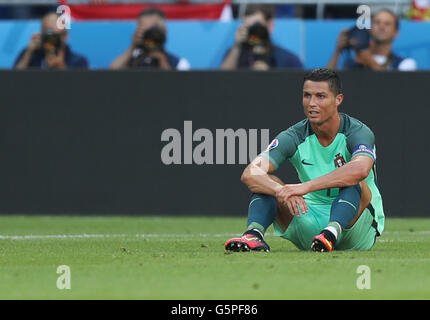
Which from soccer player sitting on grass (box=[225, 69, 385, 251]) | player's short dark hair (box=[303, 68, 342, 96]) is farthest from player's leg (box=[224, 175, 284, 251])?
player's short dark hair (box=[303, 68, 342, 96])

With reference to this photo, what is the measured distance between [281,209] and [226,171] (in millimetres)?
5956

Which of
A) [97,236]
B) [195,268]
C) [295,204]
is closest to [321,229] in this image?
[295,204]

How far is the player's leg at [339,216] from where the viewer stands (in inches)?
354

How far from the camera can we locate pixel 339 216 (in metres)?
9.00

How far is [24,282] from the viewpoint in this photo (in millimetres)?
7672

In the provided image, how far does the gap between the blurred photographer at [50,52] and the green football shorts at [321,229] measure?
24.5ft

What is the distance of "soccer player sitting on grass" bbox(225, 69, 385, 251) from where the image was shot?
907cm

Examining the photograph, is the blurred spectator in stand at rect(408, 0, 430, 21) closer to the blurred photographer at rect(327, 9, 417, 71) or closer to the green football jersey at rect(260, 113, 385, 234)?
the blurred photographer at rect(327, 9, 417, 71)

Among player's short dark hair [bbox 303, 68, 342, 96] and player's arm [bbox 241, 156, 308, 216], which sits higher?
player's short dark hair [bbox 303, 68, 342, 96]

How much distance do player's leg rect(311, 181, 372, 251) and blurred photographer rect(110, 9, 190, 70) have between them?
7.32 metres

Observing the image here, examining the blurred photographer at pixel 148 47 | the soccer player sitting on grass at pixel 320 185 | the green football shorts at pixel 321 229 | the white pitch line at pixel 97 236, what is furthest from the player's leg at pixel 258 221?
the blurred photographer at pixel 148 47

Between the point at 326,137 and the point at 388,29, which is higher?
the point at 388,29

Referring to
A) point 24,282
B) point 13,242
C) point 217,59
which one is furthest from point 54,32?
point 24,282
